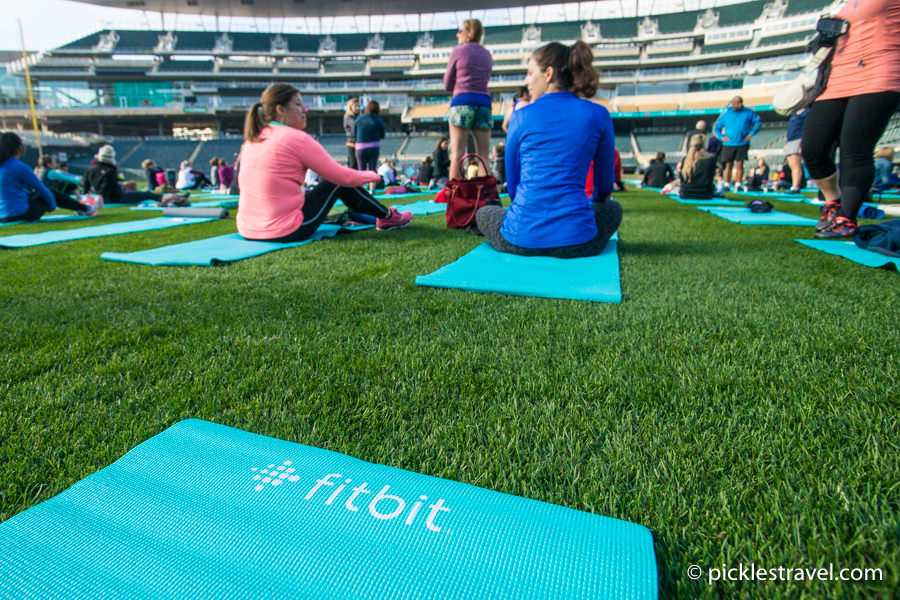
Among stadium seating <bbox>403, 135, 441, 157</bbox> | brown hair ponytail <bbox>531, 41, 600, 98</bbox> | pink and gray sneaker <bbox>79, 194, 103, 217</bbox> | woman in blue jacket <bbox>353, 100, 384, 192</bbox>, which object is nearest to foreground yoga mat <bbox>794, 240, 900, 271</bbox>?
brown hair ponytail <bbox>531, 41, 600, 98</bbox>

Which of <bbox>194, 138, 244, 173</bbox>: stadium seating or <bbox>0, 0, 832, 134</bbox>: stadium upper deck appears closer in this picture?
<bbox>194, 138, 244, 173</bbox>: stadium seating

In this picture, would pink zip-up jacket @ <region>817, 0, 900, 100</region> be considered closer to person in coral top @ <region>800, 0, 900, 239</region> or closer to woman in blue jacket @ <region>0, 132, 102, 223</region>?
person in coral top @ <region>800, 0, 900, 239</region>

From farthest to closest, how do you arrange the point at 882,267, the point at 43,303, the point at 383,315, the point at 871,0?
1. the point at 871,0
2. the point at 882,267
3. the point at 43,303
4. the point at 383,315

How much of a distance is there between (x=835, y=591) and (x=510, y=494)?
0.45 meters

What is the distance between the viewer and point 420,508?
771 millimetres

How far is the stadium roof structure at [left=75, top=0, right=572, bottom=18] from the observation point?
103 feet

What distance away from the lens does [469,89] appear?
17.7 ft

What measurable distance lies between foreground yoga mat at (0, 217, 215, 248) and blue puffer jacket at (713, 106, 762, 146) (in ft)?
28.9

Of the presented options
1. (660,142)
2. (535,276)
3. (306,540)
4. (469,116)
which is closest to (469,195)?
(535,276)

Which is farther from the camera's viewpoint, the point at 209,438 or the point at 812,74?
the point at 812,74

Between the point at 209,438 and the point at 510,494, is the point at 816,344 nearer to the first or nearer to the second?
the point at 510,494

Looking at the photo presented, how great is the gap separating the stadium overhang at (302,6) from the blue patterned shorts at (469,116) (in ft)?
97.9

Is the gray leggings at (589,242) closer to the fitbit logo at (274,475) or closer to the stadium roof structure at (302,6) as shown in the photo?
the fitbit logo at (274,475)

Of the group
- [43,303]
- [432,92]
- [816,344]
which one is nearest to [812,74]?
[816,344]
